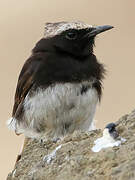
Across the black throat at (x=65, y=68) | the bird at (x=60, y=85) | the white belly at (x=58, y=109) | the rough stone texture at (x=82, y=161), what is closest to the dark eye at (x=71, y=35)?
the bird at (x=60, y=85)

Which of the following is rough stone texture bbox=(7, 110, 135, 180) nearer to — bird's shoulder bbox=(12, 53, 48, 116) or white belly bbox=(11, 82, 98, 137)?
white belly bbox=(11, 82, 98, 137)

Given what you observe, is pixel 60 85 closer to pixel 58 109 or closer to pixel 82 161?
pixel 58 109

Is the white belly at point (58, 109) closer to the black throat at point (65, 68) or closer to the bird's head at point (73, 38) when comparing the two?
the black throat at point (65, 68)

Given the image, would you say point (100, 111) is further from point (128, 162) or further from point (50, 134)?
point (128, 162)

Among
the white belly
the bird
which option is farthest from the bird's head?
the white belly

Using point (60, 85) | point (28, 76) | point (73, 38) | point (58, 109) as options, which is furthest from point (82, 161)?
point (73, 38)

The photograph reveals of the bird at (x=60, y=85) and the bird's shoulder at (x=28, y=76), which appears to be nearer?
the bird at (x=60, y=85)

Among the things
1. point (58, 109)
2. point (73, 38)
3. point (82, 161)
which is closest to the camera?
point (82, 161)
